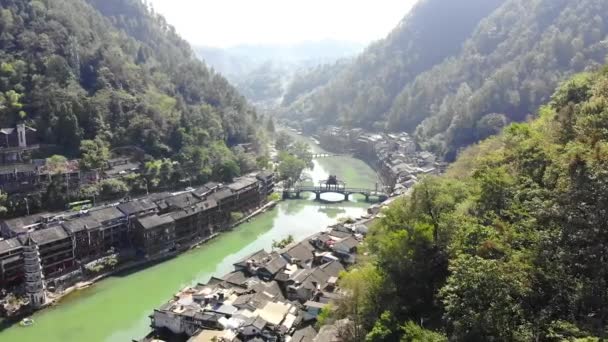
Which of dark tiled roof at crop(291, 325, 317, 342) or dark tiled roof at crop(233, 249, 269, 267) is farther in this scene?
dark tiled roof at crop(233, 249, 269, 267)

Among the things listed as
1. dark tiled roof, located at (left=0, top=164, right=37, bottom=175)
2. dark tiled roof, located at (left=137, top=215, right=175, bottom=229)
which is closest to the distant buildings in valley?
dark tiled roof, located at (left=137, top=215, right=175, bottom=229)

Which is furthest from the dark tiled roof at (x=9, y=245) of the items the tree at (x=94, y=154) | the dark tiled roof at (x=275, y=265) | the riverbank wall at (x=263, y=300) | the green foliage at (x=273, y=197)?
the green foliage at (x=273, y=197)

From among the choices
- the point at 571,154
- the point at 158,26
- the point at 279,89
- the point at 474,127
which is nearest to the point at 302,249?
the point at 571,154

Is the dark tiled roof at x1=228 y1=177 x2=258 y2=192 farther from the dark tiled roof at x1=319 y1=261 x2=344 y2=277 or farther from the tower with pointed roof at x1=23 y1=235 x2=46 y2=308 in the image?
the tower with pointed roof at x1=23 y1=235 x2=46 y2=308

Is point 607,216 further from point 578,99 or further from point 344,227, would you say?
point 344,227

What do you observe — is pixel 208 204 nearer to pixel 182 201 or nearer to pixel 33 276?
pixel 182 201

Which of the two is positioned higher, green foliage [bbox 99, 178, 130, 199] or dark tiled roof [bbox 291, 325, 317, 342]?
green foliage [bbox 99, 178, 130, 199]

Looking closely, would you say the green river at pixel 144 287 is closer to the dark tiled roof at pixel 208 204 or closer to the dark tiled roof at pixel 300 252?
the dark tiled roof at pixel 208 204
